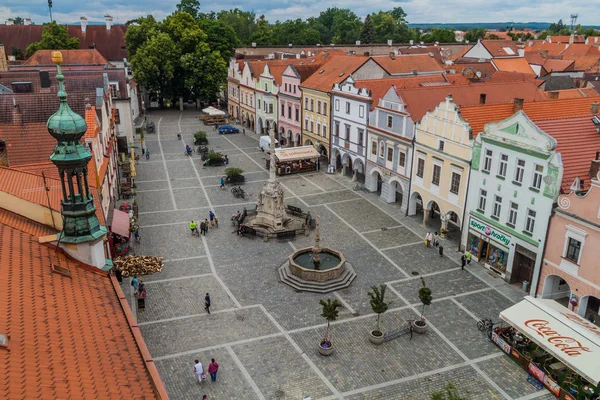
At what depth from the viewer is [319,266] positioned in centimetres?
3089

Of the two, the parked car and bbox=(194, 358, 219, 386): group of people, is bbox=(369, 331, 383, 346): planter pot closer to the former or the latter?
bbox=(194, 358, 219, 386): group of people

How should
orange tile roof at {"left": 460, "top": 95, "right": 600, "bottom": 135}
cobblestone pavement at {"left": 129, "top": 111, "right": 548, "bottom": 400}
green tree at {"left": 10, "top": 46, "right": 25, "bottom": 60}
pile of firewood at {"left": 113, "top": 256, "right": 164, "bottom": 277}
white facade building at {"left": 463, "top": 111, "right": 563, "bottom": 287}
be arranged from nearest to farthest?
1. cobblestone pavement at {"left": 129, "top": 111, "right": 548, "bottom": 400}
2. white facade building at {"left": 463, "top": 111, "right": 563, "bottom": 287}
3. pile of firewood at {"left": 113, "top": 256, "right": 164, "bottom": 277}
4. orange tile roof at {"left": 460, "top": 95, "right": 600, "bottom": 135}
5. green tree at {"left": 10, "top": 46, "right": 25, "bottom": 60}

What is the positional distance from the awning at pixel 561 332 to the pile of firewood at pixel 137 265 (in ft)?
65.4

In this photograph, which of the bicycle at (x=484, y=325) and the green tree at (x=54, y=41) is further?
the green tree at (x=54, y=41)

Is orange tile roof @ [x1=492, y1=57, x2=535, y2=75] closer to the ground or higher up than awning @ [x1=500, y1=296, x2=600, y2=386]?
higher up

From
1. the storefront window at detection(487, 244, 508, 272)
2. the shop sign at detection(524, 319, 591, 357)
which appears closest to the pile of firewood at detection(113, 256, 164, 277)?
the storefront window at detection(487, 244, 508, 272)

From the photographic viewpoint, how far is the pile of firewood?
29.8 metres

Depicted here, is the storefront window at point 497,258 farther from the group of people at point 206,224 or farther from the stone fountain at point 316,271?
the group of people at point 206,224

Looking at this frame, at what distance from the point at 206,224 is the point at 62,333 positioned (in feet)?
91.5

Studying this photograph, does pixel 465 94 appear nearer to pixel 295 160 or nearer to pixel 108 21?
pixel 295 160

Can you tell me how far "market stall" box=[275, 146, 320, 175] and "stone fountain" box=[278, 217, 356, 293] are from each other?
2092 centimetres

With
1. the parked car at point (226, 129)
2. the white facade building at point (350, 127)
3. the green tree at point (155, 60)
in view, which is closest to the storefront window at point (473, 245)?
the white facade building at point (350, 127)

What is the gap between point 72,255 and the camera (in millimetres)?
12180

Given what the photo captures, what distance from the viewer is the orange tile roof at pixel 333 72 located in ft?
176
